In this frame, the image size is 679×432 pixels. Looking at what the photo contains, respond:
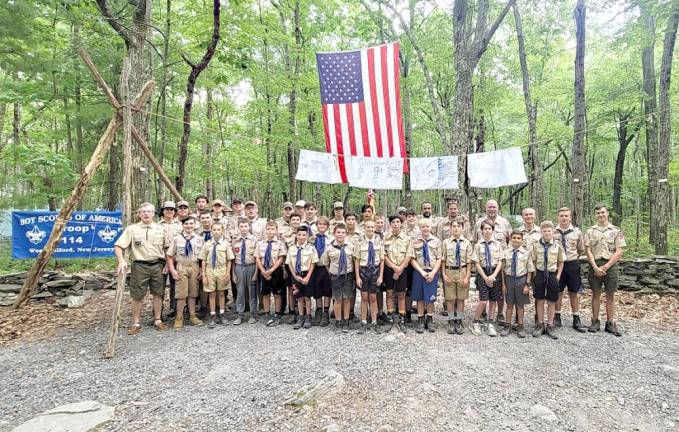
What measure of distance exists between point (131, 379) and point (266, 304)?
235 cm

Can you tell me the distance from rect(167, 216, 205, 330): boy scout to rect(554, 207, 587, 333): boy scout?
5554mm

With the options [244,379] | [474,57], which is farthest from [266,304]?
[474,57]

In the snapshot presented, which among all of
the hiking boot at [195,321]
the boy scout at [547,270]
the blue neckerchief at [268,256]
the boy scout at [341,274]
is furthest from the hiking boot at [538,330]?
the hiking boot at [195,321]

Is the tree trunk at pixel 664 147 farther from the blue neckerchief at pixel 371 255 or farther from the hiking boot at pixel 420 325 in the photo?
the blue neckerchief at pixel 371 255

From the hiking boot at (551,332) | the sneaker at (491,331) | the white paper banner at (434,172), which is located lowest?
the hiking boot at (551,332)

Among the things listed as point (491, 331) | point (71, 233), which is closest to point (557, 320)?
point (491, 331)

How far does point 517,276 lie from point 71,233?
826 centimetres

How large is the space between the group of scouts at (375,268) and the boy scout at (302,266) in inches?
0.6

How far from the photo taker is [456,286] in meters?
5.19

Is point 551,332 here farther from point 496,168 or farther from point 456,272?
point 496,168

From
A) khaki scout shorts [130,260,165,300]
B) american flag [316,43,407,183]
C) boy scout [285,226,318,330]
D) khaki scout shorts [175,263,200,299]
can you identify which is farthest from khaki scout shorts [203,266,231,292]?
american flag [316,43,407,183]

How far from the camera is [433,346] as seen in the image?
451cm

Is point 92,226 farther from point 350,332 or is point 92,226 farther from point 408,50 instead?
point 408,50

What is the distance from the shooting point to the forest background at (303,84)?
739cm
